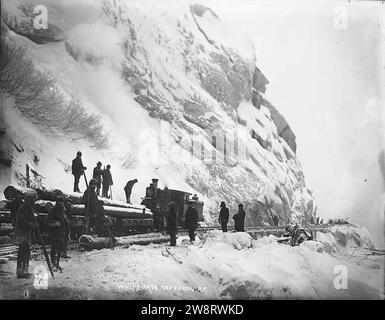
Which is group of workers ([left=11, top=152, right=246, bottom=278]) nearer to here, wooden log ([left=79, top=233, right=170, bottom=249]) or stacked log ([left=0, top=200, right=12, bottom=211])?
stacked log ([left=0, top=200, right=12, bottom=211])

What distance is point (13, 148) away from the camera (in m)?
7.19

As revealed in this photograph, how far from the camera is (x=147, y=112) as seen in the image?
7918 mm

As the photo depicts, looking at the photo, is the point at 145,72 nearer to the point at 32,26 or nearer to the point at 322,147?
the point at 32,26

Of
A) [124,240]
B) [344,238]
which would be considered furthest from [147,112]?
[344,238]

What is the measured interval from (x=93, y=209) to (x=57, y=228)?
655 mm

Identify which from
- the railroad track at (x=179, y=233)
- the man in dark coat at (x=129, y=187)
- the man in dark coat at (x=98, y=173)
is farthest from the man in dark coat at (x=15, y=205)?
the man in dark coat at (x=129, y=187)

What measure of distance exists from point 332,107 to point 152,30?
3.35m

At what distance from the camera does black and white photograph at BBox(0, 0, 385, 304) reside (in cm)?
685

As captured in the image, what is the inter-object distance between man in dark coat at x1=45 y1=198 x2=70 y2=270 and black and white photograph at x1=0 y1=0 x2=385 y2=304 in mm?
182

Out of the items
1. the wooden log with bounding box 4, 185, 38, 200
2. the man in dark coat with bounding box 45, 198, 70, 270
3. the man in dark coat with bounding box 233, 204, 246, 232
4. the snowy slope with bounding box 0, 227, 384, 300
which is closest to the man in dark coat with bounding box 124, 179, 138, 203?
the snowy slope with bounding box 0, 227, 384, 300

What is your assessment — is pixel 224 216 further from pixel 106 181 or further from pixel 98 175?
pixel 98 175

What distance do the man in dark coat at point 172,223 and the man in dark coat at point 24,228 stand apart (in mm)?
1989
